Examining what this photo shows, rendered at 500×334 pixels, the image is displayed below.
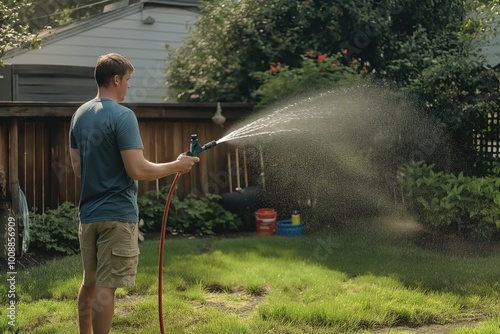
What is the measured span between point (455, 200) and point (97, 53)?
22.6 ft

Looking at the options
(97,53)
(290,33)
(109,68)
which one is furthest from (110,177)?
(97,53)

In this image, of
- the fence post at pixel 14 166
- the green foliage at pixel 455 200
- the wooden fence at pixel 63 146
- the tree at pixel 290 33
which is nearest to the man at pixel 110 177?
the wooden fence at pixel 63 146

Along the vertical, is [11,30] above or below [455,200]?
above

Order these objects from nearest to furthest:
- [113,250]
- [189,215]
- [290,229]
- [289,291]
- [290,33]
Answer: [113,250] < [289,291] < [290,229] < [189,215] < [290,33]

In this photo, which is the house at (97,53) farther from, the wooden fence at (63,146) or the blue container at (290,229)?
the blue container at (290,229)

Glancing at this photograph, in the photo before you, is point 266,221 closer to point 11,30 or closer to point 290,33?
point 290,33

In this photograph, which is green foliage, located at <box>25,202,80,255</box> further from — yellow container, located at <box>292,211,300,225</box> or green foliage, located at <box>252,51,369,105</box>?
green foliage, located at <box>252,51,369,105</box>

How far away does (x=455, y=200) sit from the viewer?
296 inches

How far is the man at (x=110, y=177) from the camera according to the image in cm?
354

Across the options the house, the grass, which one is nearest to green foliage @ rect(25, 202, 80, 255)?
the grass

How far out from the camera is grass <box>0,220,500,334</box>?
4.51 metres

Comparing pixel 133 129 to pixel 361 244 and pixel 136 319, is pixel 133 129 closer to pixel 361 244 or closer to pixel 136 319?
pixel 136 319

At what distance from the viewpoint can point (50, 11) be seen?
24.0 m

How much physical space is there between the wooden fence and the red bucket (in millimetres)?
855
